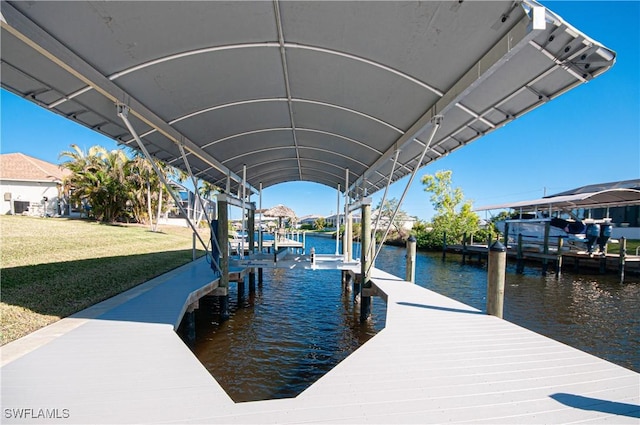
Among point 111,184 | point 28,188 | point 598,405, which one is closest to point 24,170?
point 28,188

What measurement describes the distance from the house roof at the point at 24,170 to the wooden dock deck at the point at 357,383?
30187 millimetres

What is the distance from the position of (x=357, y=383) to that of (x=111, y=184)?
2898 cm

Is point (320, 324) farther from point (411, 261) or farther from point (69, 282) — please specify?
point (69, 282)

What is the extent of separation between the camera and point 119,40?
3.45m

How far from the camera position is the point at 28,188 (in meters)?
26.6

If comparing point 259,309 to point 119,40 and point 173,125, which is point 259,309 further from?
point 119,40

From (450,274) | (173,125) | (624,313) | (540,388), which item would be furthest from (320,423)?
(450,274)

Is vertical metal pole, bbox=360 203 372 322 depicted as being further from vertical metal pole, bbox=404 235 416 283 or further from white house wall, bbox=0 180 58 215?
white house wall, bbox=0 180 58 215

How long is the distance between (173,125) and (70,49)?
2432 millimetres

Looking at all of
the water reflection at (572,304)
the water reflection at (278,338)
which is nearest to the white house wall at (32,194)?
the water reflection at (278,338)

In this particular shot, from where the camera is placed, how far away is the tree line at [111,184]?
25719mm

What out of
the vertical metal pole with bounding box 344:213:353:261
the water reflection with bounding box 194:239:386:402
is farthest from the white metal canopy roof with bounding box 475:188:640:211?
the water reflection with bounding box 194:239:386:402

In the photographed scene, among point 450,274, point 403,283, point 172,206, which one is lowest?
point 450,274

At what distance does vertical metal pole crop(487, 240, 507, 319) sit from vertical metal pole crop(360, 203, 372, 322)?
2769 millimetres
